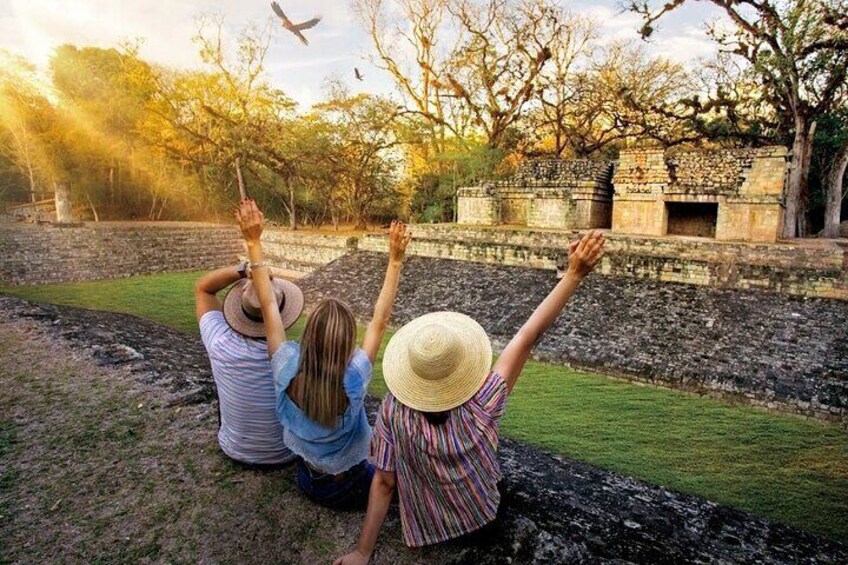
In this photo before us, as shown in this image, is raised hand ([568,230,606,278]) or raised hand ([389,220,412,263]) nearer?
raised hand ([568,230,606,278])

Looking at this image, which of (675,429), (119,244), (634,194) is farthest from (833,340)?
(119,244)

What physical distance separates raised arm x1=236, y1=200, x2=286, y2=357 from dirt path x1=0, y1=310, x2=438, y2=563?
31.0 inches

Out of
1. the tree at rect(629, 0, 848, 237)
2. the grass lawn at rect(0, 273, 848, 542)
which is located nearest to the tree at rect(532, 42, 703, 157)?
the tree at rect(629, 0, 848, 237)

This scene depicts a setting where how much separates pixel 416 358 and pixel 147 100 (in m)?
24.3

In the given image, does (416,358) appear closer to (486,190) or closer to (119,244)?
(486,190)

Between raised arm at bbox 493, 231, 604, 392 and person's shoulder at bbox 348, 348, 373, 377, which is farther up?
raised arm at bbox 493, 231, 604, 392

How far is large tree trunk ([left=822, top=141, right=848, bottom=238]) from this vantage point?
12.1 meters

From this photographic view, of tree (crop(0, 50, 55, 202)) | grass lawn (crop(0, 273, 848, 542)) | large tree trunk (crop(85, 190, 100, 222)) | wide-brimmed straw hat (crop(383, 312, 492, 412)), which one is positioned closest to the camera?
wide-brimmed straw hat (crop(383, 312, 492, 412))

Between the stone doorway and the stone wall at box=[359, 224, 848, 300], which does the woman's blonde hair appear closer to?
the stone wall at box=[359, 224, 848, 300]

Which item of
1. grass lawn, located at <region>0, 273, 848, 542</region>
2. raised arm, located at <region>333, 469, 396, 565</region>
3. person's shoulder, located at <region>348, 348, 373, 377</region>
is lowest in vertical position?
grass lawn, located at <region>0, 273, 848, 542</region>

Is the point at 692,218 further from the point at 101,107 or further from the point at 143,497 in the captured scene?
the point at 101,107

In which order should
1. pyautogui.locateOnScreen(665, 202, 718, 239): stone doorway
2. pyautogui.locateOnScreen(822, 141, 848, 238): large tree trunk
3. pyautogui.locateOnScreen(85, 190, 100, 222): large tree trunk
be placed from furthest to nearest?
pyautogui.locateOnScreen(85, 190, 100, 222): large tree trunk < pyautogui.locateOnScreen(822, 141, 848, 238): large tree trunk < pyautogui.locateOnScreen(665, 202, 718, 239): stone doorway

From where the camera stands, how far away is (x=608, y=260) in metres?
8.70

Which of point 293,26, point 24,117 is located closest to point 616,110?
point 293,26
